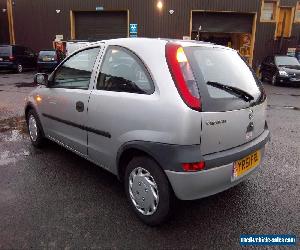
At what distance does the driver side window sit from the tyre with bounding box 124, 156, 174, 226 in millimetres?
1176

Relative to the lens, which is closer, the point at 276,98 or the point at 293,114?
the point at 293,114

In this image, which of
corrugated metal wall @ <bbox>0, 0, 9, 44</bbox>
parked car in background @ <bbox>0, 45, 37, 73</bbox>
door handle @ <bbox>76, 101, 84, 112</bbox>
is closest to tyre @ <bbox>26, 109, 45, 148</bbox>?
door handle @ <bbox>76, 101, 84, 112</bbox>

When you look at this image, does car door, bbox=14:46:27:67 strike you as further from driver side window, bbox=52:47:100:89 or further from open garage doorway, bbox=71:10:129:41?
driver side window, bbox=52:47:100:89

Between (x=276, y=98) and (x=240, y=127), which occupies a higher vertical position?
(x=240, y=127)

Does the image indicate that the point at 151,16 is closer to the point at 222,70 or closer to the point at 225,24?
the point at 225,24

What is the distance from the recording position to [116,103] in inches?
124

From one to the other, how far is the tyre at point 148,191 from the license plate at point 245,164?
0.63m

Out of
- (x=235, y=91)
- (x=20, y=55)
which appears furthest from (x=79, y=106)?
(x=20, y=55)

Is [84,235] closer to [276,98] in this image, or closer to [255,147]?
[255,147]

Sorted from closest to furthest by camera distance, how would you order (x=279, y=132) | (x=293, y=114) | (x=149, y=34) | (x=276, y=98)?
(x=279, y=132), (x=293, y=114), (x=276, y=98), (x=149, y=34)

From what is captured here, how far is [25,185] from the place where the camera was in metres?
3.77

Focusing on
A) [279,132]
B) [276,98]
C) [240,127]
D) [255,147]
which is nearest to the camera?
[240,127]

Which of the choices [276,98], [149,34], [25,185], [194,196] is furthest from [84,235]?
[149,34]

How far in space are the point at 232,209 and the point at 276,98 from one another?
30.4 feet
